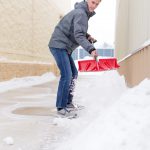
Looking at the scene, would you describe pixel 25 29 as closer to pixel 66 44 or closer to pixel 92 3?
pixel 66 44

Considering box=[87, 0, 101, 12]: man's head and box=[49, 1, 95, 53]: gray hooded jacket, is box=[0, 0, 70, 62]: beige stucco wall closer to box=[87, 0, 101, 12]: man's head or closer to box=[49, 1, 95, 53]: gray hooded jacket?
box=[49, 1, 95, 53]: gray hooded jacket

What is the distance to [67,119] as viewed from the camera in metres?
3.96

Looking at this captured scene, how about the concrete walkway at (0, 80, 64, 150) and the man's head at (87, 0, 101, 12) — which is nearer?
the concrete walkway at (0, 80, 64, 150)

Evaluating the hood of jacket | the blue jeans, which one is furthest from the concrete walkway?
the hood of jacket

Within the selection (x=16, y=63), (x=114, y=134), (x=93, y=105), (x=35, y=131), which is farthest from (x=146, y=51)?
(x=16, y=63)

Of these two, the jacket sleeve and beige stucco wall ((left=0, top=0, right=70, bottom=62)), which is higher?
the jacket sleeve

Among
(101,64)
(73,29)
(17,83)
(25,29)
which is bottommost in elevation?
(17,83)

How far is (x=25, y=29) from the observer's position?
1221 cm

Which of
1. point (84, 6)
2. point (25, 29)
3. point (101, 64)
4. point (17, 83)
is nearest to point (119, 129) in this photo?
point (101, 64)

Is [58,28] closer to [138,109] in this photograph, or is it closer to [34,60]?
[138,109]

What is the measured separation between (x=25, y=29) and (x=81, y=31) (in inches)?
324

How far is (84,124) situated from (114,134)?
1378 millimetres

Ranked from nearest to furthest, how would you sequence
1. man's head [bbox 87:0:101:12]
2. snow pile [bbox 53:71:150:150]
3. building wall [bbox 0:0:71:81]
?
snow pile [bbox 53:71:150:150]
man's head [bbox 87:0:101:12]
building wall [bbox 0:0:71:81]

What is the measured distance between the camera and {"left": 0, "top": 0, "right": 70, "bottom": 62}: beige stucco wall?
10119 millimetres
